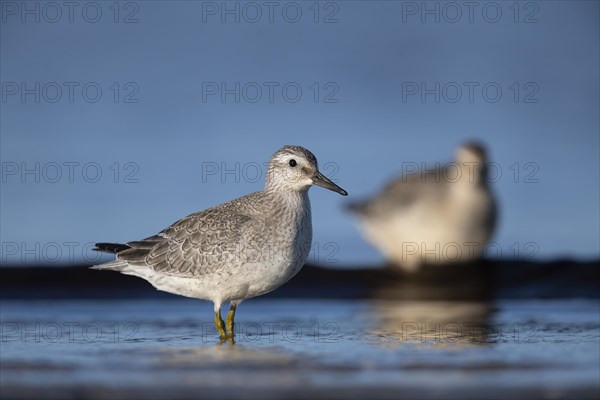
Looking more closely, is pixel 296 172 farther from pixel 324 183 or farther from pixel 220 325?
pixel 220 325

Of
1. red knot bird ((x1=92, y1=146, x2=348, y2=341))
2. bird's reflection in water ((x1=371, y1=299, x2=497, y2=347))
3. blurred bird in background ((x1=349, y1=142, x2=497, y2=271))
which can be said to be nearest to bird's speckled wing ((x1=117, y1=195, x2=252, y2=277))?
red knot bird ((x1=92, y1=146, x2=348, y2=341))

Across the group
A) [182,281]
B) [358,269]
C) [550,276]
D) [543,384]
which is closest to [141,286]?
[358,269]

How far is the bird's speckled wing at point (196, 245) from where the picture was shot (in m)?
9.57

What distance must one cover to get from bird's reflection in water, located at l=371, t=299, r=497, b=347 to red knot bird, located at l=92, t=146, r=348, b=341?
1.22m

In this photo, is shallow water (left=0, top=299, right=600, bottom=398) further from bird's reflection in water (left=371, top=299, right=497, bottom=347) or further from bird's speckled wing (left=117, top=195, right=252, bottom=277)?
bird's speckled wing (left=117, top=195, right=252, bottom=277)

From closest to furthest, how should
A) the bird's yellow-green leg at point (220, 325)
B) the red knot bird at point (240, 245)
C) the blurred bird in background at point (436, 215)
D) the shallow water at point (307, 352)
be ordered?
1. the shallow water at point (307, 352)
2. the red knot bird at point (240, 245)
3. the bird's yellow-green leg at point (220, 325)
4. the blurred bird in background at point (436, 215)

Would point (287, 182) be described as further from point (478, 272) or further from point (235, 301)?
point (478, 272)

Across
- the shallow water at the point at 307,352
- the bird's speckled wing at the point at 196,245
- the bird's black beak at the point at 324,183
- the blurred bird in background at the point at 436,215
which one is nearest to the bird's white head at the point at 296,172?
the bird's black beak at the point at 324,183

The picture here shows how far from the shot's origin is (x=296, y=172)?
9.86m

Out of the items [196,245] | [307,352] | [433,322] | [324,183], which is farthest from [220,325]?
[433,322]

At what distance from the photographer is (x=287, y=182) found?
9.88 meters

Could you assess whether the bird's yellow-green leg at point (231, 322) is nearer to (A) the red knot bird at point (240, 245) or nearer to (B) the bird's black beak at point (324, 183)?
(A) the red knot bird at point (240, 245)

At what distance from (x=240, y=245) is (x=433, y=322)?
8.08 ft

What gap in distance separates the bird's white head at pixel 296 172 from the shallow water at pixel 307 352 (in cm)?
141
